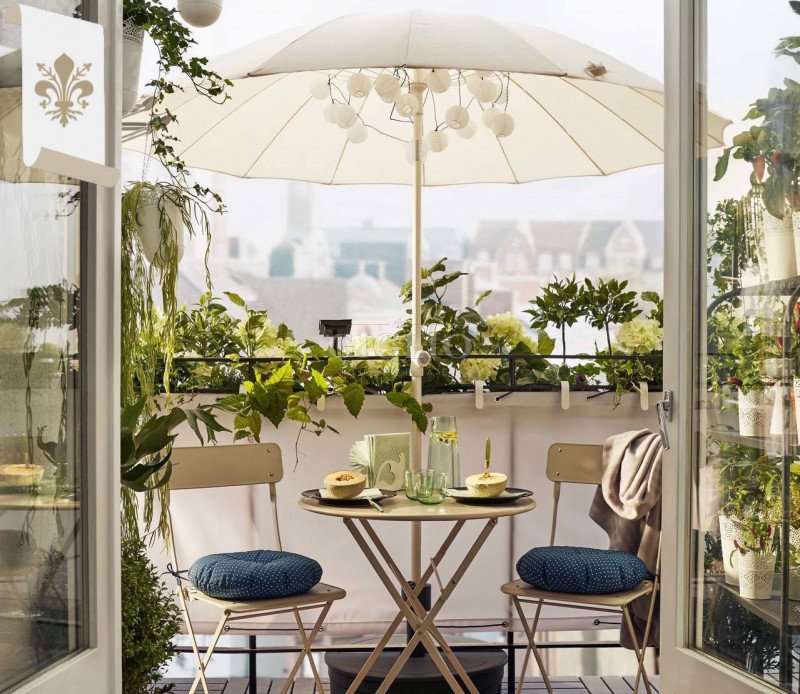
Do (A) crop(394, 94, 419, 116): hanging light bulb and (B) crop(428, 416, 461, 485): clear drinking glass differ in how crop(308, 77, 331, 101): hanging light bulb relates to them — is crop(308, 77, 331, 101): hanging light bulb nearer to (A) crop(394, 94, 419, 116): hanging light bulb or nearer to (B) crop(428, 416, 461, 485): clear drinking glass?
(A) crop(394, 94, 419, 116): hanging light bulb

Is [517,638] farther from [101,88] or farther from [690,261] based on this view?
[101,88]

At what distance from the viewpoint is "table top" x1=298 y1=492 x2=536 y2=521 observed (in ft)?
9.94

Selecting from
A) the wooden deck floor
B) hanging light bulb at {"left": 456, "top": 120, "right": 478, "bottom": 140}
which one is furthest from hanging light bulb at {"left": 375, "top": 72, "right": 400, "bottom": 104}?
the wooden deck floor

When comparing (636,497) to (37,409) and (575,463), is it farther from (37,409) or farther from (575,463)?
(37,409)

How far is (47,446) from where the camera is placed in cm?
179

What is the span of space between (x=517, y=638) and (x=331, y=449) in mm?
1207

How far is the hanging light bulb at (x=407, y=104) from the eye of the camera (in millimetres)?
3539

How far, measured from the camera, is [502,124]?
3.59m

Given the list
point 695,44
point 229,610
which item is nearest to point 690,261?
point 695,44

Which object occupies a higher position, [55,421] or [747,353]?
[747,353]

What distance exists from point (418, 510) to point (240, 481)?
0.88 m

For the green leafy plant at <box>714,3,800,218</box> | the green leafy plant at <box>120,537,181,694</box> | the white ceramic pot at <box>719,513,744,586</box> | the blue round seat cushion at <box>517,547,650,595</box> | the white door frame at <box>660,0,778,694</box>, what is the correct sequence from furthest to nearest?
the blue round seat cushion at <box>517,547,650,595</box>
the green leafy plant at <box>120,537,181,694</box>
the white door frame at <box>660,0,778,694</box>
the white ceramic pot at <box>719,513,744,586</box>
the green leafy plant at <box>714,3,800,218</box>

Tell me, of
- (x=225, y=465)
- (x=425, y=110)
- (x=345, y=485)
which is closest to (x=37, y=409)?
(x=345, y=485)

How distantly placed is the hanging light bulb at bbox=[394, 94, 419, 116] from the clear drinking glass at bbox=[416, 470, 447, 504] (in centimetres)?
130
